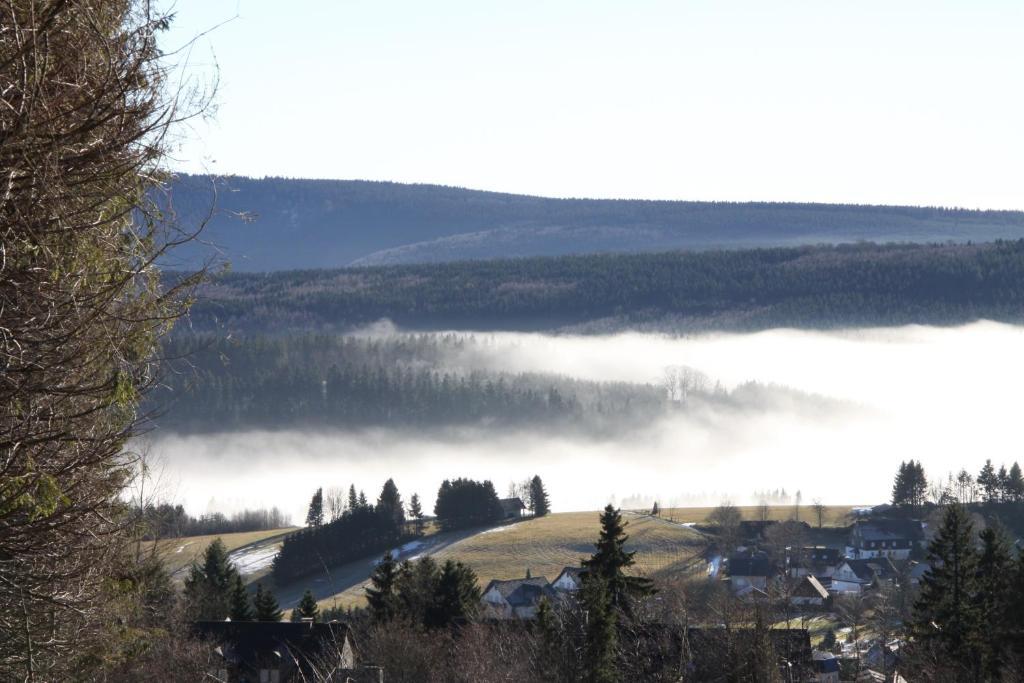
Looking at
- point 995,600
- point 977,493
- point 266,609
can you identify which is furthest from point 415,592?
point 977,493

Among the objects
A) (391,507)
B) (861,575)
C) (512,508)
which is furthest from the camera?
(512,508)

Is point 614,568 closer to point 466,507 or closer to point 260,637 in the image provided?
point 260,637

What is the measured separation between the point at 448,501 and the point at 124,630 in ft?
356

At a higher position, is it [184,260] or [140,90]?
[140,90]

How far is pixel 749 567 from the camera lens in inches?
3898

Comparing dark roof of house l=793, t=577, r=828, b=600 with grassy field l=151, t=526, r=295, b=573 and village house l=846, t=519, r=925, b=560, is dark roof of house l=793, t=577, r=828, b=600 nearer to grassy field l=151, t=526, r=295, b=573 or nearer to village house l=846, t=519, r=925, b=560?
village house l=846, t=519, r=925, b=560

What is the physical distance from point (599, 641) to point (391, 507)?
302ft

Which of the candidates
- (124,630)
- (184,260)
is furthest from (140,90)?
(124,630)

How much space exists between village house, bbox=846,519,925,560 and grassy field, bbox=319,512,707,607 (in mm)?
12082

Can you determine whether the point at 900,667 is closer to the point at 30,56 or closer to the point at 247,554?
the point at 30,56

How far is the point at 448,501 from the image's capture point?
125 metres

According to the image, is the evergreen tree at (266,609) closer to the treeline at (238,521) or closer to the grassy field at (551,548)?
the grassy field at (551,548)

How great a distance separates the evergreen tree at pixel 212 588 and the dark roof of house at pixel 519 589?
17766 mm

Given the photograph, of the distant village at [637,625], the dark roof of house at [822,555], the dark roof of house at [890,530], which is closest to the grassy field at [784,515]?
the dark roof of house at [890,530]
